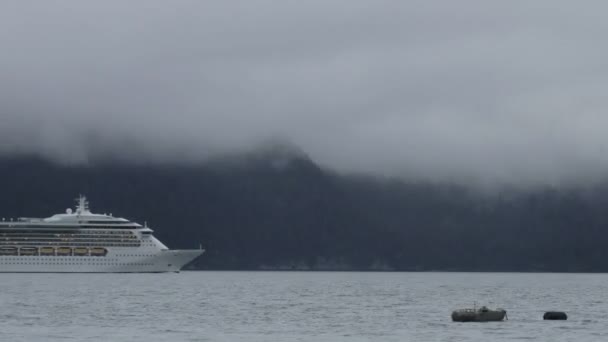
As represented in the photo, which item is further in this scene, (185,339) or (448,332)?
(448,332)

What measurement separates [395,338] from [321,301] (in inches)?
2675

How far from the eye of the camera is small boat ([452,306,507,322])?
4875 inches

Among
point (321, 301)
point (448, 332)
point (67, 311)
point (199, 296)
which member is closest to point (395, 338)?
point (448, 332)

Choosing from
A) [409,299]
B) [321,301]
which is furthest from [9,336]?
[409,299]

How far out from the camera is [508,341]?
10338 cm

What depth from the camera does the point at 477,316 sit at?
12444 centimetres

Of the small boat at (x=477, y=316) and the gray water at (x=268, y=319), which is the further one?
the small boat at (x=477, y=316)

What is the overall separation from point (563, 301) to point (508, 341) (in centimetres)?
8106

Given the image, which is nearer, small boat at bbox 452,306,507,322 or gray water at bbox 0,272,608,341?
gray water at bbox 0,272,608,341

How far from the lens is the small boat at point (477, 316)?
123812 millimetres

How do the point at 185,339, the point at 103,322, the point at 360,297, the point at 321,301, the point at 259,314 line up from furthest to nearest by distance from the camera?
1. the point at 360,297
2. the point at 321,301
3. the point at 259,314
4. the point at 103,322
5. the point at 185,339

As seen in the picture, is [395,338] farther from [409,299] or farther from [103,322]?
[409,299]

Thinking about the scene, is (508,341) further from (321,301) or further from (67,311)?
(321,301)

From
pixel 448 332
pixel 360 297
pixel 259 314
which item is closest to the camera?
pixel 448 332
